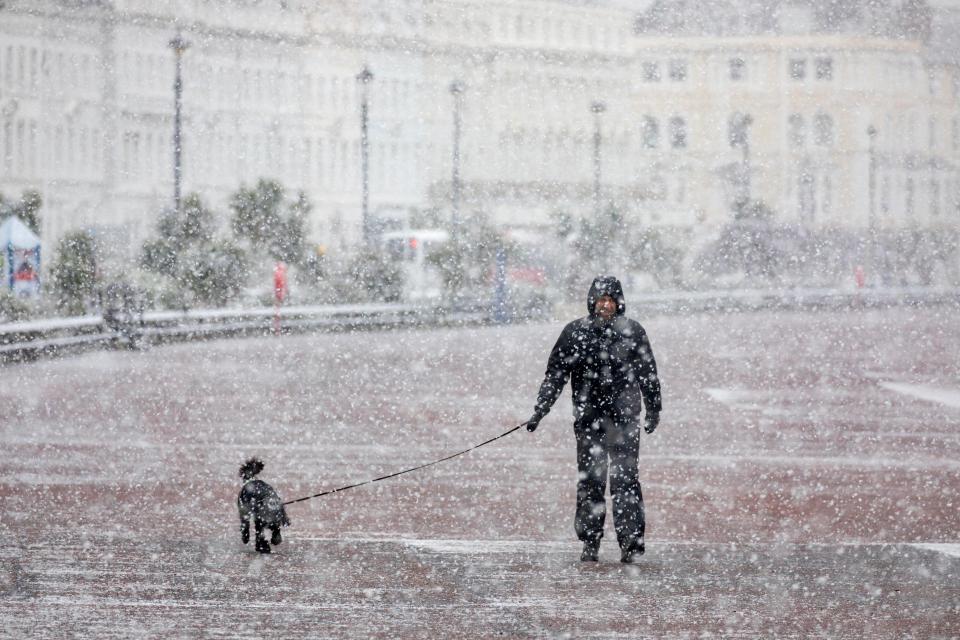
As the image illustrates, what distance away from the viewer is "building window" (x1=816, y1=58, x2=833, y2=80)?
120 metres

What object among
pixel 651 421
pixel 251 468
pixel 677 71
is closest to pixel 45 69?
pixel 677 71

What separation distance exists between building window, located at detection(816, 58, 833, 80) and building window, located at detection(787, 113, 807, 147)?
3.03m

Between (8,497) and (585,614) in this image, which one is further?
(8,497)

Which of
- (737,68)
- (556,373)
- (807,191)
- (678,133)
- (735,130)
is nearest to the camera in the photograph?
(556,373)

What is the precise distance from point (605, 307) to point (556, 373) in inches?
16.9

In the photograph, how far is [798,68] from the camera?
119562mm

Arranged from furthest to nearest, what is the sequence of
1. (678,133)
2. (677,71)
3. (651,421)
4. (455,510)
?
(677,71) → (678,133) → (455,510) → (651,421)

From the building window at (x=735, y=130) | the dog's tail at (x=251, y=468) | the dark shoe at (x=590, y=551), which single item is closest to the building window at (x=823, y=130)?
the building window at (x=735, y=130)

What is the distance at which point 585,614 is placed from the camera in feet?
29.0

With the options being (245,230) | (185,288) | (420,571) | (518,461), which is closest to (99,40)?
(245,230)

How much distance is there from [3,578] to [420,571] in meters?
1.97

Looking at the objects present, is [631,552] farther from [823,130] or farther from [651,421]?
[823,130]

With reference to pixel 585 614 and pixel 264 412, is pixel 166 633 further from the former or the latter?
pixel 264 412

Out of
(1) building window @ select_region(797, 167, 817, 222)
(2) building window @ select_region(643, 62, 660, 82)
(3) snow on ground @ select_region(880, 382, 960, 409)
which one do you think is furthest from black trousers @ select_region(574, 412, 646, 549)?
(2) building window @ select_region(643, 62, 660, 82)
